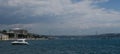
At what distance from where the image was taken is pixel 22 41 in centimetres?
15475

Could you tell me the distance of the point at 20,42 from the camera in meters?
152

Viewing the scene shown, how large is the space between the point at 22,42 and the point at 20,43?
1122 millimetres

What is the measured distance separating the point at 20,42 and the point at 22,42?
44.4 inches

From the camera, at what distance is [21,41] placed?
512 feet

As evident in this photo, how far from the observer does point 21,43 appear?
151125mm

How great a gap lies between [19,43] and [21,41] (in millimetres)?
4101

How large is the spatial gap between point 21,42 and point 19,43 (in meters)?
1.31

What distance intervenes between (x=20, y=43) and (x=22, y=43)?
120 centimetres

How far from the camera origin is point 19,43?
15200 centimetres

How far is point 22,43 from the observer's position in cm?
15100

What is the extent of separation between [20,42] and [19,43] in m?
0.70

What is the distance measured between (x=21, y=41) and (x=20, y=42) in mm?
4135

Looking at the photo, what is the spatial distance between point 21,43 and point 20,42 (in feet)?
3.40
